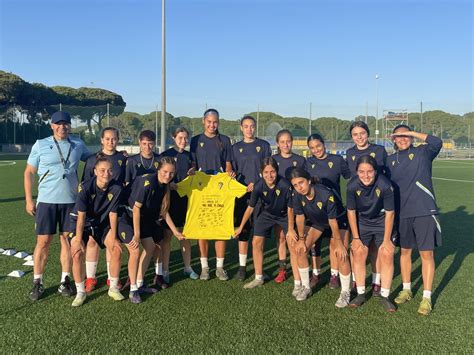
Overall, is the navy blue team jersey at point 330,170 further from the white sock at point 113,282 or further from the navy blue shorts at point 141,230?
the white sock at point 113,282

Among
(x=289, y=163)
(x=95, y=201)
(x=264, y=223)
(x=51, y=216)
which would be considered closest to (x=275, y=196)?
(x=264, y=223)

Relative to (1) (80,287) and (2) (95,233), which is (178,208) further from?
(1) (80,287)

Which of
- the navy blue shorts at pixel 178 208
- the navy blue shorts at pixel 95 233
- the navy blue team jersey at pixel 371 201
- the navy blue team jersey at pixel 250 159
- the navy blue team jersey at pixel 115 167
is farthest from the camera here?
the navy blue team jersey at pixel 250 159

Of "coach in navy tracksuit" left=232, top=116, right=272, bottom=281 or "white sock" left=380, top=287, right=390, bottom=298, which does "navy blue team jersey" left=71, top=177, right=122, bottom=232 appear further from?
"white sock" left=380, top=287, right=390, bottom=298

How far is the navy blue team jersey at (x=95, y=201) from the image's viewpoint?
438 centimetres

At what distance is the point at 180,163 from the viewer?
18.0 feet

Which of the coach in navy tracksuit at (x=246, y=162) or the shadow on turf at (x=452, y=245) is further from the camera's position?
the coach in navy tracksuit at (x=246, y=162)

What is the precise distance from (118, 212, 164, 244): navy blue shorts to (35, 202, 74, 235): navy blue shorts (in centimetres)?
61

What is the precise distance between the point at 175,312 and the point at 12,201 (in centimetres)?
952

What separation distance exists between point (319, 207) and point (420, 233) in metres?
1.15

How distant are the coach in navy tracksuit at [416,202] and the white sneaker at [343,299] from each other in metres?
0.59

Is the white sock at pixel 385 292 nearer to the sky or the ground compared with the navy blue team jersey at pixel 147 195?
nearer to the ground

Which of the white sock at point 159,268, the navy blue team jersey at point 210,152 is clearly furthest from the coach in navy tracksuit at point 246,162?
the white sock at point 159,268

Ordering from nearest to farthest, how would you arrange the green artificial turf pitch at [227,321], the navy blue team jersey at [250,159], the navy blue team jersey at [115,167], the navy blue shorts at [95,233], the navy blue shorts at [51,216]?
the green artificial turf pitch at [227,321], the navy blue shorts at [95,233], the navy blue shorts at [51,216], the navy blue team jersey at [115,167], the navy blue team jersey at [250,159]
